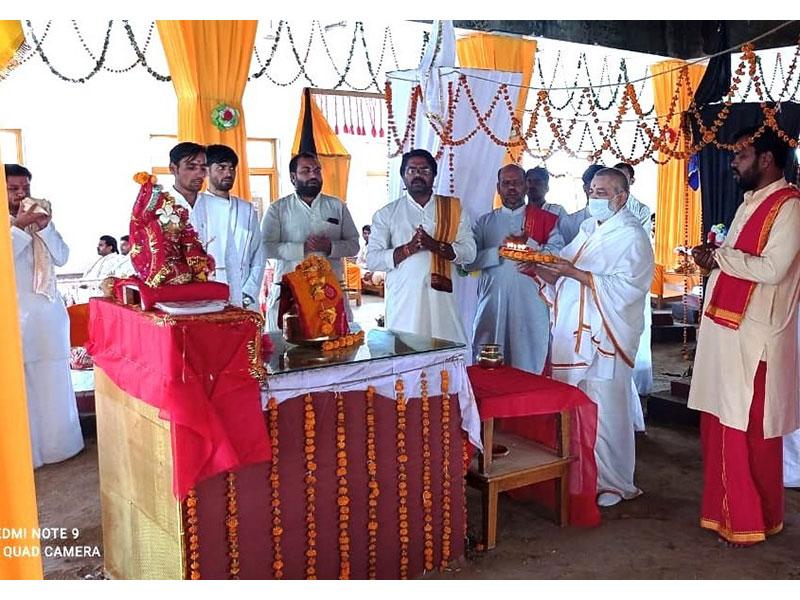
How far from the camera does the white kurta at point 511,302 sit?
14.9ft

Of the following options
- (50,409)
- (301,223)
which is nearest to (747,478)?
(301,223)

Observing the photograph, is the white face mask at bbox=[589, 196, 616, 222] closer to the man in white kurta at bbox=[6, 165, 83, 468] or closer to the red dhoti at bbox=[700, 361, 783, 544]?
the red dhoti at bbox=[700, 361, 783, 544]

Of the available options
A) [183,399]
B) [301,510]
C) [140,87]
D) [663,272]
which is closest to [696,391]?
[301,510]

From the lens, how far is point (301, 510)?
2.64 m

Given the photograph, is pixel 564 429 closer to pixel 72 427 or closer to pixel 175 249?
pixel 175 249

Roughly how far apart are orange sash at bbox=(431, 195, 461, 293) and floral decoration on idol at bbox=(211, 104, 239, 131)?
5.35ft

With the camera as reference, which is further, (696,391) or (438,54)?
(438,54)

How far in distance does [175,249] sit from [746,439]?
2.28 metres

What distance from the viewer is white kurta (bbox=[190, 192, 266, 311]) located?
163 inches

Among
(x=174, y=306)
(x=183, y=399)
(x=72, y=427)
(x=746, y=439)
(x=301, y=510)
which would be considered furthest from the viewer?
(x=72, y=427)

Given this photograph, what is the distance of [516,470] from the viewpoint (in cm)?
312

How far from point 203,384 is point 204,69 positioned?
3.30m

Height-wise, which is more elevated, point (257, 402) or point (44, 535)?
point (257, 402)

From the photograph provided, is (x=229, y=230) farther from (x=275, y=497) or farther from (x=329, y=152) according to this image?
(x=329, y=152)
